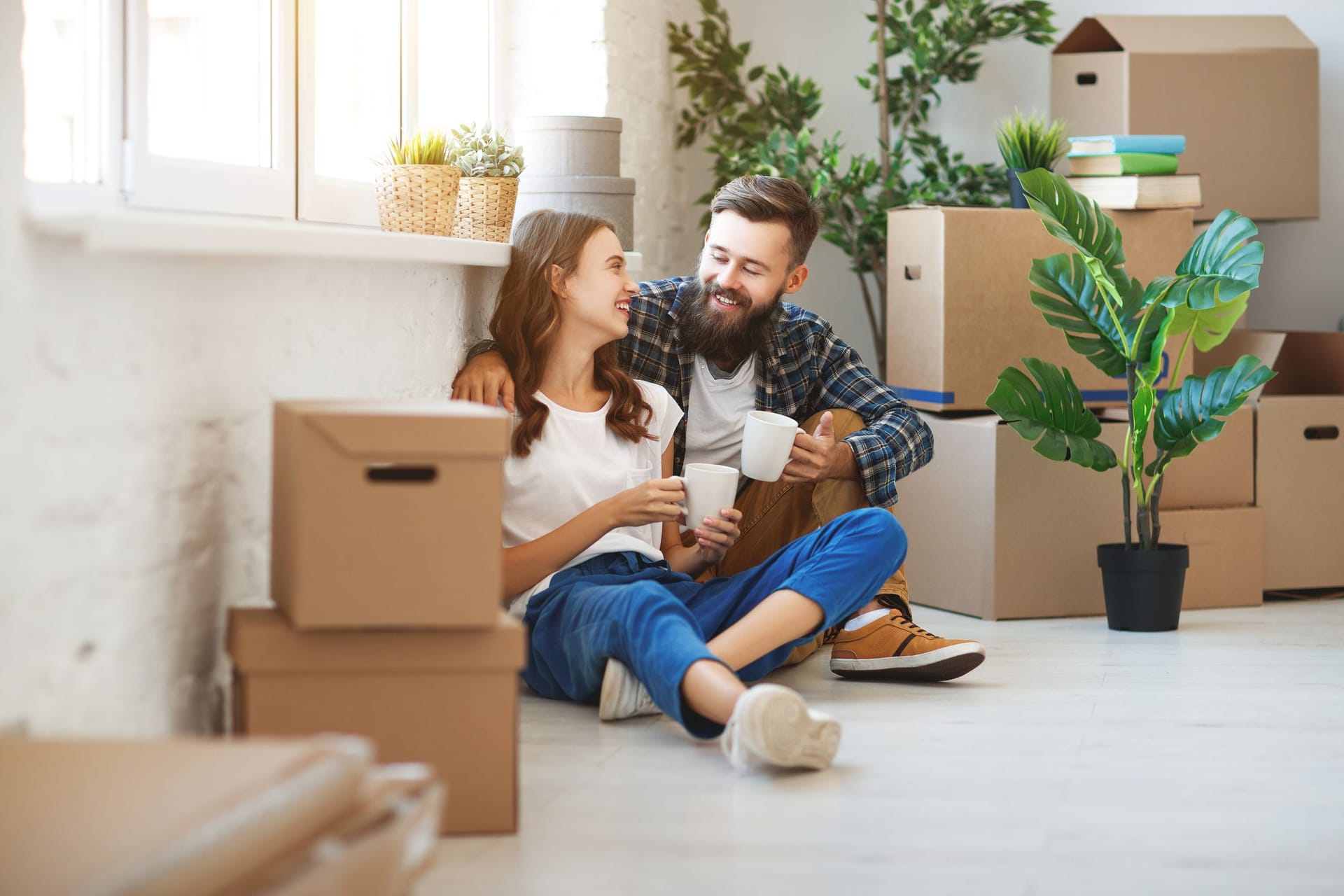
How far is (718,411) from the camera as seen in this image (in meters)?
2.75

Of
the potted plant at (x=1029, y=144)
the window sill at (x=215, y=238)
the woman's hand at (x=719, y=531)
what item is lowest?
the woman's hand at (x=719, y=531)

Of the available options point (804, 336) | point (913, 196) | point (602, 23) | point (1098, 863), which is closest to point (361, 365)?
point (804, 336)

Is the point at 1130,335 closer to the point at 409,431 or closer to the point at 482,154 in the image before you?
the point at 482,154

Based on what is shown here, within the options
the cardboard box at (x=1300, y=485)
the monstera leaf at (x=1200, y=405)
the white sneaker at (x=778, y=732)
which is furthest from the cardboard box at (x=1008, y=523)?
the white sneaker at (x=778, y=732)

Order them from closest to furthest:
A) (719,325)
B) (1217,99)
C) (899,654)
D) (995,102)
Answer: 1. (899,654)
2. (719,325)
3. (1217,99)
4. (995,102)

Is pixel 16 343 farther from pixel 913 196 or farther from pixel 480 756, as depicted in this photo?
pixel 913 196

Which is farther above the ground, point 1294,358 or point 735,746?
point 1294,358

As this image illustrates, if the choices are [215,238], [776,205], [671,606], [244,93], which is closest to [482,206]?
[244,93]

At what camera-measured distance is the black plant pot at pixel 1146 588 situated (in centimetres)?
297

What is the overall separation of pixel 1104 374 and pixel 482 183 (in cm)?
155

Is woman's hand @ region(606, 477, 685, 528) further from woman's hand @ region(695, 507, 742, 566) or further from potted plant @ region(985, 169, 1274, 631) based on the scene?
potted plant @ region(985, 169, 1274, 631)

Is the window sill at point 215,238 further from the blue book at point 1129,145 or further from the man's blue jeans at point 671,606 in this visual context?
the blue book at point 1129,145

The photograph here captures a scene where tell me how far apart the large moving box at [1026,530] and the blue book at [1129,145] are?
62 centimetres

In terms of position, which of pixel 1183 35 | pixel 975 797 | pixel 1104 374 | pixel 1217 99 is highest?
pixel 1183 35
